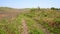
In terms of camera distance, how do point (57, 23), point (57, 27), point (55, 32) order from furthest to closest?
point (57, 23), point (57, 27), point (55, 32)

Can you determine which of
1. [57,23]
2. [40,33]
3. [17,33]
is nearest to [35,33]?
[40,33]

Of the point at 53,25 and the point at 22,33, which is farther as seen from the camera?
the point at 53,25

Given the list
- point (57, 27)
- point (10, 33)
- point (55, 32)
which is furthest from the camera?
point (57, 27)

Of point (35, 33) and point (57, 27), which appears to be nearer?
point (35, 33)

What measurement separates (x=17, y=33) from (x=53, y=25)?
4828 millimetres

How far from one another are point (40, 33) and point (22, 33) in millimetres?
1567

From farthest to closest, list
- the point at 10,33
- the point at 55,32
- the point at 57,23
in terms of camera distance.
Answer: the point at 57,23
the point at 55,32
the point at 10,33

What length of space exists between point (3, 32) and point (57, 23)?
6.52m

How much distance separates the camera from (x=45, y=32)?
1714 cm

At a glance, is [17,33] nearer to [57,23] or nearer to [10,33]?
[10,33]

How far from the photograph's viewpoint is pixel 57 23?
20.2 meters

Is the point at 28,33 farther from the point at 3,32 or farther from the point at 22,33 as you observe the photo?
the point at 3,32

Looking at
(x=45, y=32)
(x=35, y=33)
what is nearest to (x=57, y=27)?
(x=45, y=32)

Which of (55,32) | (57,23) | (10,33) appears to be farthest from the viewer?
(57,23)
